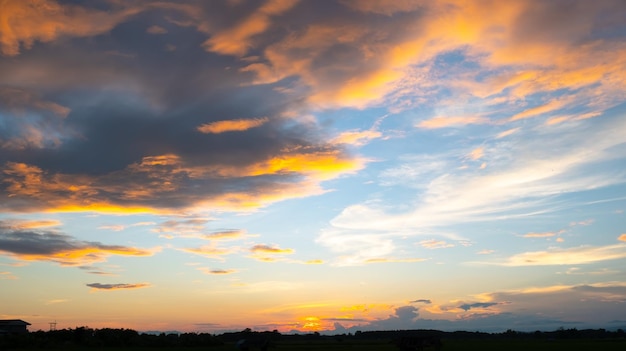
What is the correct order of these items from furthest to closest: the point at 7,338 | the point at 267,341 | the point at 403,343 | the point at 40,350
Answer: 1. the point at 7,338
2. the point at 40,350
3. the point at 403,343
4. the point at 267,341

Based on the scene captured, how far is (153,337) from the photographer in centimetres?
13000

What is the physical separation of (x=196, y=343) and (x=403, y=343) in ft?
190

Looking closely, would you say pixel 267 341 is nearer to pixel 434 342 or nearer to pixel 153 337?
pixel 434 342

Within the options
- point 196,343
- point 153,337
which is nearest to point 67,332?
point 153,337

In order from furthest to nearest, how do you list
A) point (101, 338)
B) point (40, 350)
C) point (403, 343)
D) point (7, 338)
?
point (101, 338)
point (7, 338)
point (40, 350)
point (403, 343)

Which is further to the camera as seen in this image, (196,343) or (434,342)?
(196,343)

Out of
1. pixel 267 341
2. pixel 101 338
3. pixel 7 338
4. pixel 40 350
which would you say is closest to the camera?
pixel 267 341

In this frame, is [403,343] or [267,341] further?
[403,343]

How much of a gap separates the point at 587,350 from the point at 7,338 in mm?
103284

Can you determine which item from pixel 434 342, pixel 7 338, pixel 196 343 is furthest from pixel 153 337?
pixel 434 342

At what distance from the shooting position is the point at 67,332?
423 feet

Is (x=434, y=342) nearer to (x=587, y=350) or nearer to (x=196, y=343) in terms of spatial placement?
(x=587, y=350)

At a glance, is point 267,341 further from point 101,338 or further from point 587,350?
point 101,338

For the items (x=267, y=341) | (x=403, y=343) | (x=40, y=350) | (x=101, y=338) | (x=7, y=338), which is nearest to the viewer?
(x=267, y=341)
